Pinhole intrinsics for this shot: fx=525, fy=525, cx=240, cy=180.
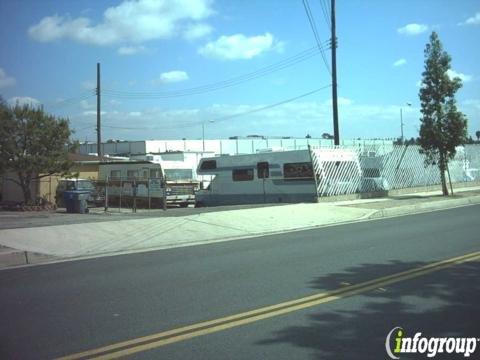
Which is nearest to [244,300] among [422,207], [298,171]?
[422,207]

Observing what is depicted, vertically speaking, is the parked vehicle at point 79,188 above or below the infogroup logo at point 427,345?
above

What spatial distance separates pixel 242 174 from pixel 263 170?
172 cm

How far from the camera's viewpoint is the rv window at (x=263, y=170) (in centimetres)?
2652

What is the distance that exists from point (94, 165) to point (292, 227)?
26122 mm

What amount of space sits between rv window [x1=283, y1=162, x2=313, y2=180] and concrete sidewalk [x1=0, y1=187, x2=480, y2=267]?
4251 mm

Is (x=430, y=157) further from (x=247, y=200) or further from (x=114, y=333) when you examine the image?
(x=114, y=333)

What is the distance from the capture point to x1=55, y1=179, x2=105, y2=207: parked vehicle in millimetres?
30516

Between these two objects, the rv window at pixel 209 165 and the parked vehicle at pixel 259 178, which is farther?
the rv window at pixel 209 165

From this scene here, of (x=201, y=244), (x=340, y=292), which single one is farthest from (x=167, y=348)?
(x=201, y=244)

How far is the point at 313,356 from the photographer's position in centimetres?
475

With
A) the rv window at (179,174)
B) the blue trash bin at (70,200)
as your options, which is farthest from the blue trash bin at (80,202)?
the rv window at (179,174)

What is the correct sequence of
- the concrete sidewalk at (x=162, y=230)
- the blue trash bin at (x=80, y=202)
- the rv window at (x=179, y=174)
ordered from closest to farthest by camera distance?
the concrete sidewalk at (x=162, y=230) < the blue trash bin at (x=80, y=202) < the rv window at (x=179, y=174)

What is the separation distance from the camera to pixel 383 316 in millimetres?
5914

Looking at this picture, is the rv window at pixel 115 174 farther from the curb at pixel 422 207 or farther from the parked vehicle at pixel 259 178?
the curb at pixel 422 207
